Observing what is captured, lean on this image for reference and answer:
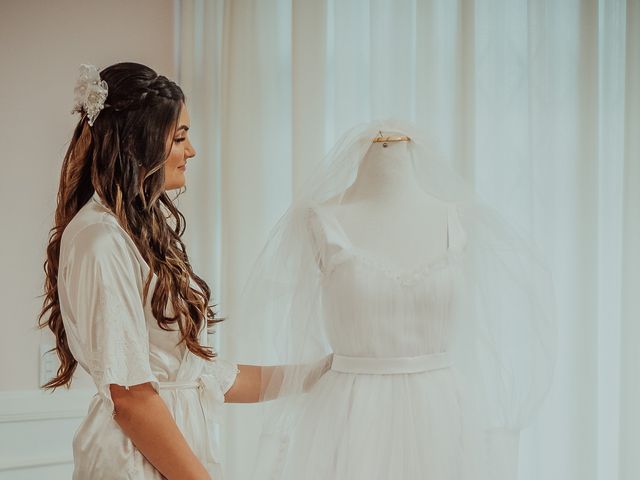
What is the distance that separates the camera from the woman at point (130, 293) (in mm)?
1280

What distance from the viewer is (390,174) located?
155cm

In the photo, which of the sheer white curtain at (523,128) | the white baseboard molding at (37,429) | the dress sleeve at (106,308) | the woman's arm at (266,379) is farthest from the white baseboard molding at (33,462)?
the dress sleeve at (106,308)

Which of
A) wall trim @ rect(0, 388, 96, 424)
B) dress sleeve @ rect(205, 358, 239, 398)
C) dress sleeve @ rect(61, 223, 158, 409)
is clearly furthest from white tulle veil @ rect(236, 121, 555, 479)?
wall trim @ rect(0, 388, 96, 424)

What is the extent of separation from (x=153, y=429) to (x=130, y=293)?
9.3 inches

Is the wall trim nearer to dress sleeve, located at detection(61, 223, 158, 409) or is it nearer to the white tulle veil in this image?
the white tulle veil

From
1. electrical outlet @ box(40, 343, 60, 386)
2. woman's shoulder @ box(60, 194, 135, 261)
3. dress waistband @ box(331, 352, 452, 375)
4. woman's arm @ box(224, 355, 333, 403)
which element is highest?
woman's shoulder @ box(60, 194, 135, 261)

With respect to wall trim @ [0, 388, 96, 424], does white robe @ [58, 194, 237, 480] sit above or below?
above

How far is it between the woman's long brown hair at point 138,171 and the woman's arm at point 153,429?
0.13 metres

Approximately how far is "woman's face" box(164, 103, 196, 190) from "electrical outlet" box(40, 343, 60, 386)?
1129 millimetres

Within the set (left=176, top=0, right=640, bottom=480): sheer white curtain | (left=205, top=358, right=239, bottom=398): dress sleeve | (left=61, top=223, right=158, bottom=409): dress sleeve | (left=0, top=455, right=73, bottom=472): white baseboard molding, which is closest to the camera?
(left=61, top=223, right=158, bottom=409): dress sleeve

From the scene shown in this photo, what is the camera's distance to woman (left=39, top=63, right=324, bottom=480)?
4.20 feet

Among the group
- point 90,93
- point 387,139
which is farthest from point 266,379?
point 90,93

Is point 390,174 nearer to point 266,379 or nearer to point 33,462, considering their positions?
point 266,379

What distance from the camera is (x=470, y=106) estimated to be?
2.13 m
